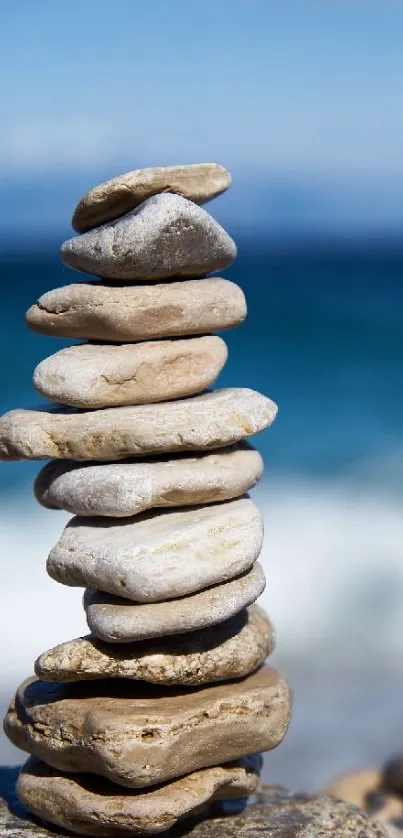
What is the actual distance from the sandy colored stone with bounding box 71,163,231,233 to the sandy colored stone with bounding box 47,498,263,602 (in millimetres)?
1521

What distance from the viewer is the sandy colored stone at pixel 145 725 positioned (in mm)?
5633

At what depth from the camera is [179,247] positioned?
19.4 feet

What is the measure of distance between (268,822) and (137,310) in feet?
9.35

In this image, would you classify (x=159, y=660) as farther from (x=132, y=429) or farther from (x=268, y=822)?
(x=268, y=822)

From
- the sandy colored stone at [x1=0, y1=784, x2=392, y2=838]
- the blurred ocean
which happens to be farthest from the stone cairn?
the blurred ocean

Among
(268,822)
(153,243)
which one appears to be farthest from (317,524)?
(153,243)

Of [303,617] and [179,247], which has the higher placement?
[179,247]

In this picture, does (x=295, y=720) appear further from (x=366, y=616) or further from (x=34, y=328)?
(x=34, y=328)

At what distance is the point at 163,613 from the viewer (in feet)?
18.5

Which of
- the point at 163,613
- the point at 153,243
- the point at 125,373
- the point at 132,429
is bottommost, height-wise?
the point at 163,613

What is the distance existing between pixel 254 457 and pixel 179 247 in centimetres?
116

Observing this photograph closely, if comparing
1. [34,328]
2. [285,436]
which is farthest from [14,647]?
[285,436]

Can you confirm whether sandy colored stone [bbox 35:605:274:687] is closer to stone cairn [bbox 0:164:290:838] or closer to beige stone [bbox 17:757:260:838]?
stone cairn [bbox 0:164:290:838]

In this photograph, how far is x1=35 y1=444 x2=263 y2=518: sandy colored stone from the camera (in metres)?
5.69
